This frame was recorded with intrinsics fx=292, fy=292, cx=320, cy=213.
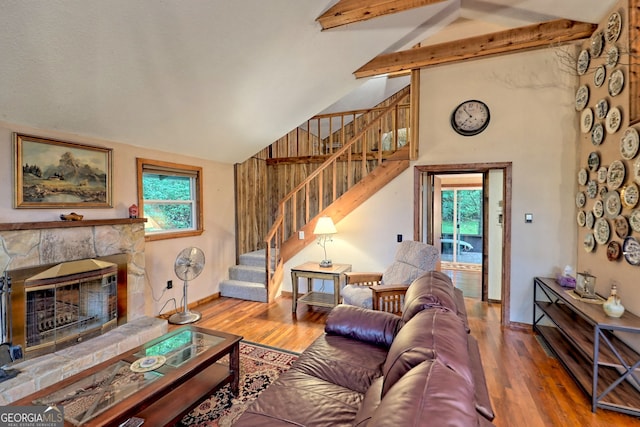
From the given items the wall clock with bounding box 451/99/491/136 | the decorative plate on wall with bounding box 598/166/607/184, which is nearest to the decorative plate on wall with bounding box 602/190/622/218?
the decorative plate on wall with bounding box 598/166/607/184

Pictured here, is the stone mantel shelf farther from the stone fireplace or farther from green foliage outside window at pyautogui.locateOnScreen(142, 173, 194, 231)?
green foliage outside window at pyautogui.locateOnScreen(142, 173, 194, 231)

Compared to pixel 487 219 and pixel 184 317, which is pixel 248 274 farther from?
pixel 487 219

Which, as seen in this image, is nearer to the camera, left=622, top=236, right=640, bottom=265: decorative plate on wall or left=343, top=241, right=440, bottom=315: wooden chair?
left=622, top=236, right=640, bottom=265: decorative plate on wall

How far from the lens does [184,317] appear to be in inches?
146

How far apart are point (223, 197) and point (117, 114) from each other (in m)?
2.14

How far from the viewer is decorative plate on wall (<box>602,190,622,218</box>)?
2.50 meters

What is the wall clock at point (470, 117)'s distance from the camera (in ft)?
12.1

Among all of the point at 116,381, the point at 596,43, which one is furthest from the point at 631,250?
the point at 116,381

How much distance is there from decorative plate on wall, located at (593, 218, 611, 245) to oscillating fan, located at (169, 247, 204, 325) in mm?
4314

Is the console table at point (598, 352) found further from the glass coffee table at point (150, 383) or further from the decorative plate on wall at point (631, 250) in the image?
the glass coffee table at point (150, 383)

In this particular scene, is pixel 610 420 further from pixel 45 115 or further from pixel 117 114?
pixel 45 115

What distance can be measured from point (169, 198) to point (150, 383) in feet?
9.50

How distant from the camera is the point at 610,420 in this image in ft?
6.63

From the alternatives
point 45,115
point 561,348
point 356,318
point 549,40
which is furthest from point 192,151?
point 561,348
